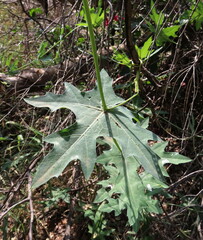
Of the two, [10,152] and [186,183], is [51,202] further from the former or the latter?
[186,183]

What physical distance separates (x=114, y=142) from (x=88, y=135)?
0.18 metres

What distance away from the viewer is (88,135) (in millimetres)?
906

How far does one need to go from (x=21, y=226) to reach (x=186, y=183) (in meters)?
0.92

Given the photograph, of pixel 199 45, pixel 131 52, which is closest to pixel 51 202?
pixel 131 52

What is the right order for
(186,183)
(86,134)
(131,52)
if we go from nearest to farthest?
1. (86,134)
2. (131,52)
3. (186,183)

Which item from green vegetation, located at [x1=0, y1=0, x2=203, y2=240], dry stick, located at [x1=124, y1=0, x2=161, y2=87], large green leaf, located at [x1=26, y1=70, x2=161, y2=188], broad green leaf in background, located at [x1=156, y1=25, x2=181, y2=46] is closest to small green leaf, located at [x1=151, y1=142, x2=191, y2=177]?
green vegetation, located at [x1=0, y1=0, x2=203, y2=240]

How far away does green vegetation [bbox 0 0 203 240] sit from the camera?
0.91 metres

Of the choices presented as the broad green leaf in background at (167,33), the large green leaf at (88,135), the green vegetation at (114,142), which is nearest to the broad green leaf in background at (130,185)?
the green vegetation at (114,142)

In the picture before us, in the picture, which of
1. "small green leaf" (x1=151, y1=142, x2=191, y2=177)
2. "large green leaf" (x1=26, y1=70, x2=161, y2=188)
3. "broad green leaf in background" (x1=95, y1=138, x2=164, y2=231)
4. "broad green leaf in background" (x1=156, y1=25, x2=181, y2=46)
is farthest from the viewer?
"broad green leaf in background" (x1=156, y1=25, x2=181, y2=46)

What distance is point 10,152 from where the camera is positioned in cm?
182

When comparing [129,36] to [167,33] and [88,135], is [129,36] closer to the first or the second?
[167,33]

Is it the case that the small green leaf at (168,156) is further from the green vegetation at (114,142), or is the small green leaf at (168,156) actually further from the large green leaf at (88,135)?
the large green leaf at (88,135)

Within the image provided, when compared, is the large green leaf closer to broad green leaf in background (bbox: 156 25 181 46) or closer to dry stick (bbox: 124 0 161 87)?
dry stick (bbox: 124 0 161 87)

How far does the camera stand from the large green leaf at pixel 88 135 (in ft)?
2.72
